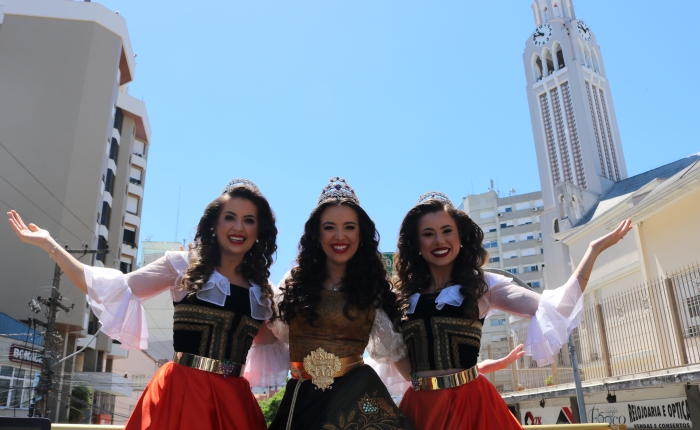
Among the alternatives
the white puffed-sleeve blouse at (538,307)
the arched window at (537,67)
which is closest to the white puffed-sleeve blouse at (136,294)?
the white puffed-sleeve blouse at (538,307)

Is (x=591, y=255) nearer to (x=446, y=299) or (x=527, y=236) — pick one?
(x=446, y=299)

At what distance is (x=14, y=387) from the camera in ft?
68.8

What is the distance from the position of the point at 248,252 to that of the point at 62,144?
2935cm

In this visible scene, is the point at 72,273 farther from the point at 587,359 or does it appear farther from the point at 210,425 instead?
the point at 587,359

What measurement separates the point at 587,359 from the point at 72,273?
996cm

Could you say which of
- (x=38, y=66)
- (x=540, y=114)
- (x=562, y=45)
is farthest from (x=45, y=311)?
(x=562, y=45)

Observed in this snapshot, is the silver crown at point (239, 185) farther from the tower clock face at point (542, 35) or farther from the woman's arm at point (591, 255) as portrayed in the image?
the tower clock face at point (542, 35)

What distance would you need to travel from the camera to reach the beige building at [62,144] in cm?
2683

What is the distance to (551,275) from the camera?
30484mm

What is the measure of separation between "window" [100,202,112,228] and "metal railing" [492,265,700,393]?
90.5 ft

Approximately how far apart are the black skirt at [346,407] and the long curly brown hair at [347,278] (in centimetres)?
37

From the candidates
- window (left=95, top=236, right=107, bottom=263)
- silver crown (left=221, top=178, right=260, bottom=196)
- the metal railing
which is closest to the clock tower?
the metal railing

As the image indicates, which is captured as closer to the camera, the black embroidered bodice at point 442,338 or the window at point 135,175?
the black embroidered bodice at point 442,338

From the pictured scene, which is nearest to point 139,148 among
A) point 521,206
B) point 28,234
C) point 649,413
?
point 649,413
